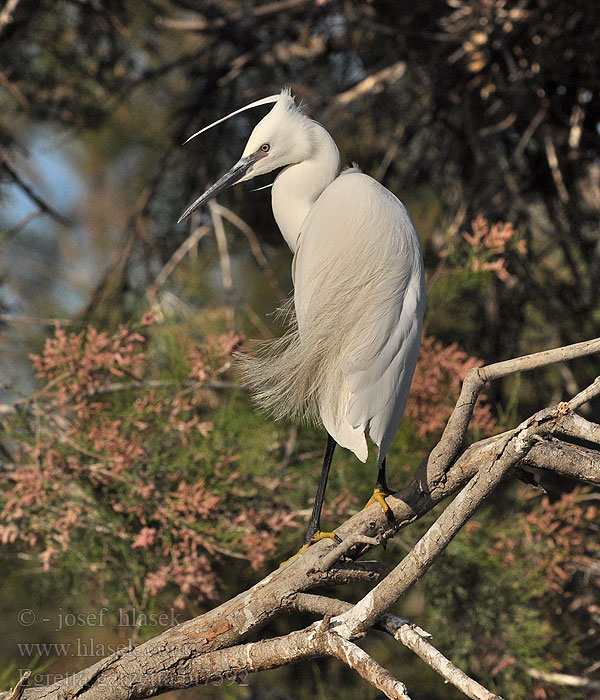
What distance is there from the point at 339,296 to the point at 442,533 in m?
0.56

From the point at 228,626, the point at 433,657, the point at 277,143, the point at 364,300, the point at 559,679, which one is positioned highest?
the point at 277,143

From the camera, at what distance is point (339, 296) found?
4.96ft

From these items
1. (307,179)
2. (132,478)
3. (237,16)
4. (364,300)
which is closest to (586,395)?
(364,300)

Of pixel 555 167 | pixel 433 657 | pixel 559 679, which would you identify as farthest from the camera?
pixel 555 167

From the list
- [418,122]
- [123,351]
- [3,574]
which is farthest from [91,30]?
[3,574]

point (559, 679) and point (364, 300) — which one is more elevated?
point (364, 300)

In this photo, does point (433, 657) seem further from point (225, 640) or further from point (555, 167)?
point (555, 167)

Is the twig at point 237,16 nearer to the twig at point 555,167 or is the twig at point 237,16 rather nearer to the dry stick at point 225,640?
the twig at point 555,167

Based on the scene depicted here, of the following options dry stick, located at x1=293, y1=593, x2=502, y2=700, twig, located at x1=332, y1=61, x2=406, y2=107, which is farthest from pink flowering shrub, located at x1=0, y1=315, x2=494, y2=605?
twig, located at x1=332, y1=61, x2=406, y2=107

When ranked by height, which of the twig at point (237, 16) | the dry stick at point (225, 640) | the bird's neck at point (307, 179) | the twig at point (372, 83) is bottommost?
the dry stick at point (225, 640)

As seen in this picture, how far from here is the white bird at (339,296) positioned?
1.45 meters

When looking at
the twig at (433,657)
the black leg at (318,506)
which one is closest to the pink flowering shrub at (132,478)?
the black leg at (318,506)

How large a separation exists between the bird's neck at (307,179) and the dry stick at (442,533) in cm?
73

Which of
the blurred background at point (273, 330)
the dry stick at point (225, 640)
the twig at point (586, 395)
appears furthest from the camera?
the blurred background at point (273, 330)
